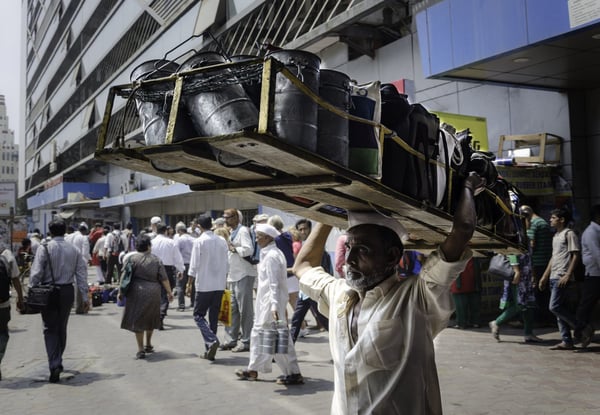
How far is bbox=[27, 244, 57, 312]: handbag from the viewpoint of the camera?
687 cm

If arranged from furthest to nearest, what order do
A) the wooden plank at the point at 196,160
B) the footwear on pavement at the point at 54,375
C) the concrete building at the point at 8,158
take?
the concrete building at the point at 8,158, the footwear on pavement at the point at 54,375, the wooden plank at the point at 196,160

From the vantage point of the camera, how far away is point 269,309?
256 inches

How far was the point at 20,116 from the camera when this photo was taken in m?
77.3

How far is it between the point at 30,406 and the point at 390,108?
5355mm

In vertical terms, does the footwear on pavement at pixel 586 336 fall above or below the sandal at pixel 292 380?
above

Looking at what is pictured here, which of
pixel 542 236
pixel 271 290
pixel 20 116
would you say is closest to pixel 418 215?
pixel 271 290

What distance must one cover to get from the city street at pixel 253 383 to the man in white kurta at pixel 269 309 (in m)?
0.18

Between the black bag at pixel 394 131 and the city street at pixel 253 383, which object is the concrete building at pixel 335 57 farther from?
the city street at pixel 253 383

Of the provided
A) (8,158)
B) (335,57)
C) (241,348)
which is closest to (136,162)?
(241,348)

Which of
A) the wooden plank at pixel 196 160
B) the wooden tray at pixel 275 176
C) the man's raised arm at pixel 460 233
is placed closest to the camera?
the wooden tray at pixel 275 176

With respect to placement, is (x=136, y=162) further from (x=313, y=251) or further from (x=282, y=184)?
(x=313, y=251)

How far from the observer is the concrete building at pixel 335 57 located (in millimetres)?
9055

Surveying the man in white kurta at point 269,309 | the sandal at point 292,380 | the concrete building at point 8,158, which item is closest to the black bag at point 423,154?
the man in white kurta at point 269,309

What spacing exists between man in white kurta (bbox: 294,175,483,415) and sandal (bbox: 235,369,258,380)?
4.19 meters
